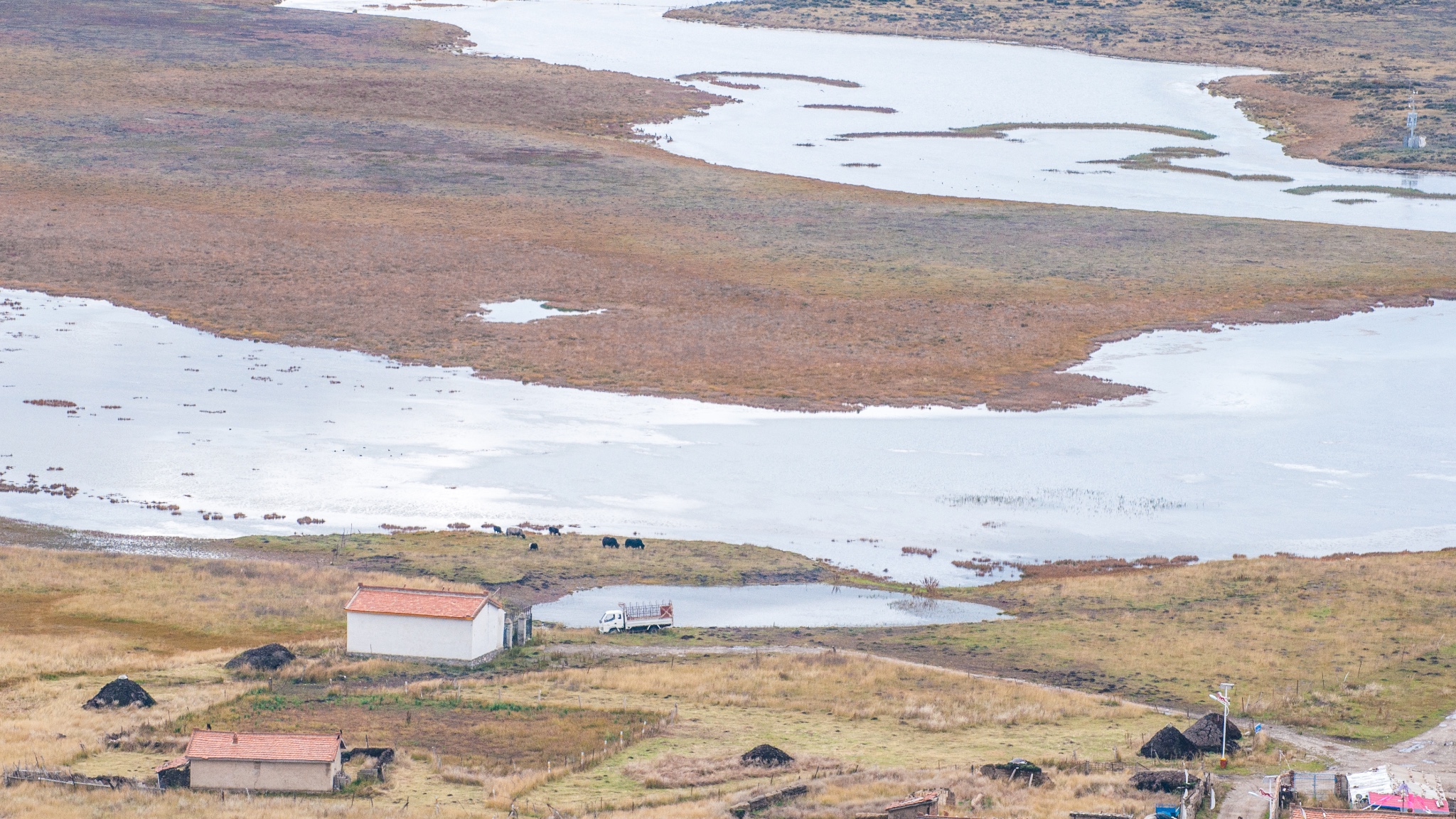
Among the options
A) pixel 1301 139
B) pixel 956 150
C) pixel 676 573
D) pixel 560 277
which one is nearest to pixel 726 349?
pixel 560 277

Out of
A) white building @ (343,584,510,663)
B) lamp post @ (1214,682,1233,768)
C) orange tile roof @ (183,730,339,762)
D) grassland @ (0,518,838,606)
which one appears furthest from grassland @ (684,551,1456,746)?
orange tile roof @ (183,730,339,762)

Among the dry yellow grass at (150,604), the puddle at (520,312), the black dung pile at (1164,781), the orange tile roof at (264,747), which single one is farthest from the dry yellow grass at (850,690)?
the puddle at (520,312)

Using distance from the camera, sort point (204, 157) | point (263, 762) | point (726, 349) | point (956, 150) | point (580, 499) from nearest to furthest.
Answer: point (263, 762) → point (580, 499) → point (726, 349) → point (204, 157) → point (956, 150)

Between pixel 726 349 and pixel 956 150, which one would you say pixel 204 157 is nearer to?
pixel 726 349

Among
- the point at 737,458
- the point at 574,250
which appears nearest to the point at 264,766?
the point at 737,458

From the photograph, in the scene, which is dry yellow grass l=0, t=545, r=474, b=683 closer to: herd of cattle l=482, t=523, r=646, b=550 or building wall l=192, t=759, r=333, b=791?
herd of cattle l=482, t=523, r=646, b=550

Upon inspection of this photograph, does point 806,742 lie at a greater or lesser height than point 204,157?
lesser

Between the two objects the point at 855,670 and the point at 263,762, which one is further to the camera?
the point at 855,670

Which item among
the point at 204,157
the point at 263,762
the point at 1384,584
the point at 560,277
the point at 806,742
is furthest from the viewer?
Result: the point at 204,157
